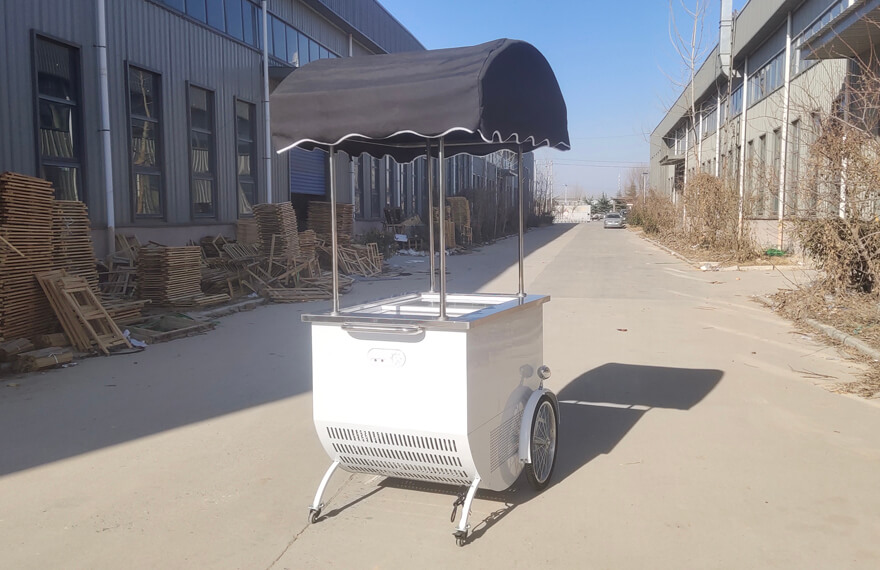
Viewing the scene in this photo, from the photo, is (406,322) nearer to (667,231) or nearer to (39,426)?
(39,426)

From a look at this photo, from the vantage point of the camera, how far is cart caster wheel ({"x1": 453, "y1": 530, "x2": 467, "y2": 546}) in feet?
12.8

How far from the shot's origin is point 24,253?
9.23 m

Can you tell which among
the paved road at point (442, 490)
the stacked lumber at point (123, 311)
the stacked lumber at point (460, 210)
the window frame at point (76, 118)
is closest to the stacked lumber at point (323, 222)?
the window frame at point (76, 118)

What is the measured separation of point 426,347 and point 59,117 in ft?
38.9

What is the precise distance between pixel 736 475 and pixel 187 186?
49.7 feet

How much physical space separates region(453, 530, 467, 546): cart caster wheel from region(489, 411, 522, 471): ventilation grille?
0.44 meters

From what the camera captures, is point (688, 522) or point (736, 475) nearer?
point (688, 522)

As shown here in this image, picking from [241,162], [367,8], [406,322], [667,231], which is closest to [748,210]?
[667,231]

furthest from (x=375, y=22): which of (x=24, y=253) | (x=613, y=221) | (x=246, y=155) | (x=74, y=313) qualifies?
(x=613, y=221)

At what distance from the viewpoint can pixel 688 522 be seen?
13.8 feet

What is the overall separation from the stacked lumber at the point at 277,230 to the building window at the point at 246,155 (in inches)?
118

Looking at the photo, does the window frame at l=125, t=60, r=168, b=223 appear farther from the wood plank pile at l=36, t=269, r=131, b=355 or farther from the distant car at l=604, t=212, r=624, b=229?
the distant car at l=604, t=212, r=624, b=229

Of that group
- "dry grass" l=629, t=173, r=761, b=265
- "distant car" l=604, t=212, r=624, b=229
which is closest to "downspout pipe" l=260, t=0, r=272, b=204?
"dry grass" l=629, t=173, r=761, b=265

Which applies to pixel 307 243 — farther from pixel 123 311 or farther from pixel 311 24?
pixel 311 24
